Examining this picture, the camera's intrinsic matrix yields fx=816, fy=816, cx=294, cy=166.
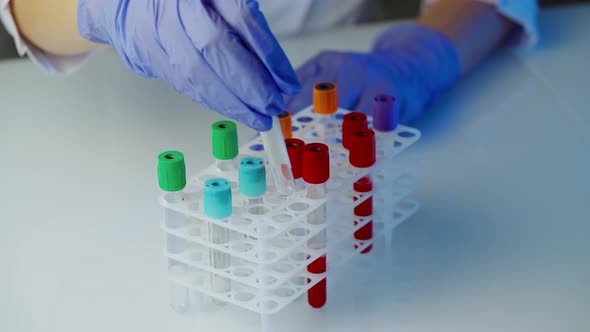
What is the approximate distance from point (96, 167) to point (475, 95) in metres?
0.73

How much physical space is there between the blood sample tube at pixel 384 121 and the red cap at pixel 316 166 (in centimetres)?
17

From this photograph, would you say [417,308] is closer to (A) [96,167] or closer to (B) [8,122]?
(A) [96,167]

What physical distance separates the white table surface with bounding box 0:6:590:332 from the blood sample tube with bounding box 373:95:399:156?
0.16 metres

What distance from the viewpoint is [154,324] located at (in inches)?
40.6

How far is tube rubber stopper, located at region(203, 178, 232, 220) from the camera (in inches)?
35.7

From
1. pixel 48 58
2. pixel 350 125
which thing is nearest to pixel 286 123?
pixel 350 125

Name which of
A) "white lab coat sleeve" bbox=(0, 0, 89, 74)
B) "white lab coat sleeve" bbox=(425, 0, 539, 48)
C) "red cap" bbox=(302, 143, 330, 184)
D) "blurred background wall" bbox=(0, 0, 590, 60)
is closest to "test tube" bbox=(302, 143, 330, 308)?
"red cap" bbox=(302, 143, 330, 184)

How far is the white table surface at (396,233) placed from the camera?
1.05m

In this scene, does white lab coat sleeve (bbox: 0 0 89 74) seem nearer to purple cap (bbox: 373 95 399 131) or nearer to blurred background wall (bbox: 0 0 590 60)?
purple cap (bbox: 373 95 399 131)

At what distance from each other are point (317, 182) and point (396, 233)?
0.95 ft

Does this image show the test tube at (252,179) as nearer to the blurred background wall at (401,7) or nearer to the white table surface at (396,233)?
the white table surface at (396,233)

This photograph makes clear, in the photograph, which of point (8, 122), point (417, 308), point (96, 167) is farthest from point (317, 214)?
point (8, 122)

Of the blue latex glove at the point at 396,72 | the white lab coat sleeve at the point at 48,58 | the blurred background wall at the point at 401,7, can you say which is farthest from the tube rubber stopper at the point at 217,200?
the blurred background wall at the point at 401,7

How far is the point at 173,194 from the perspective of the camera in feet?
3.18
